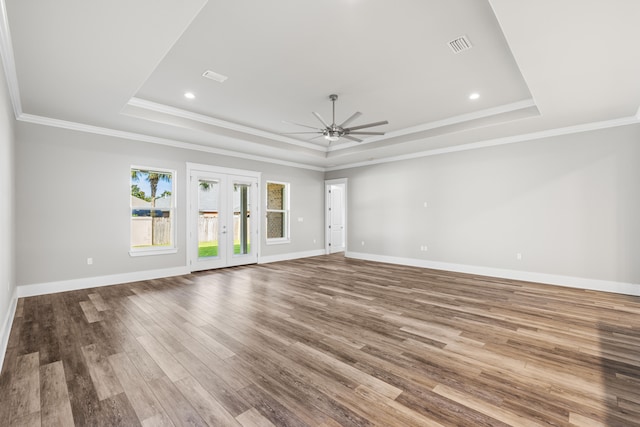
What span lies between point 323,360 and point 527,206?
17.1 feet

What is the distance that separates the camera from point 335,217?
9.75 m

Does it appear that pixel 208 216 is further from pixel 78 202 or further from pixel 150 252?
pixel 78 202

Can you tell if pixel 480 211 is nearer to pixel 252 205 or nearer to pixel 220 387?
pixel 252 205

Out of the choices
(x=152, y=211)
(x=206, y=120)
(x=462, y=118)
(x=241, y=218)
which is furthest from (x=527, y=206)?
(x=152, y=211)

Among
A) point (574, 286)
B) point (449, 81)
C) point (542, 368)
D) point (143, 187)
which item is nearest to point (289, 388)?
point (542, 368)

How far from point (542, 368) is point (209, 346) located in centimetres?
287

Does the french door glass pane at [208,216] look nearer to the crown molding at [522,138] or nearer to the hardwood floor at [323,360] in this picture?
the hardwood floor at [323,360]

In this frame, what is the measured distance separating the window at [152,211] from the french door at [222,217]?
15.9 inches

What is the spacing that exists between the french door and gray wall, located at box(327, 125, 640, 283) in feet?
11.4

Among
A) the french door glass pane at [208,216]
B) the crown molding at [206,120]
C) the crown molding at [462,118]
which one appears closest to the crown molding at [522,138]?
the crown molding at [462,118]

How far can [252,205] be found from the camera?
24.1 ft

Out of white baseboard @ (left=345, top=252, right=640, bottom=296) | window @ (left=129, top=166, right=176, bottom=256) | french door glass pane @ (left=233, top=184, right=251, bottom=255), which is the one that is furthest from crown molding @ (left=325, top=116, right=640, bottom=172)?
window @ (left=129, top=166, right=176, bottom=256)

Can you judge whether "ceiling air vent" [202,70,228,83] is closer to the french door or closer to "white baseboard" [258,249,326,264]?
the french door

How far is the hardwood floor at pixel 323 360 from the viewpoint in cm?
180
